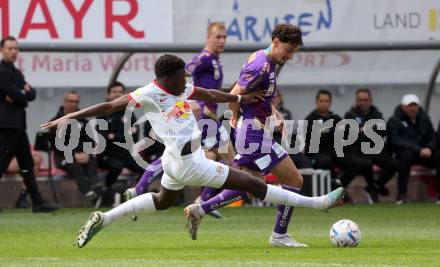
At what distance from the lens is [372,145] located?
19.2 metres

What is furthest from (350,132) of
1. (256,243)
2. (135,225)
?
→ (256,243)

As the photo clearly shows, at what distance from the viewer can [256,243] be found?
11664mm

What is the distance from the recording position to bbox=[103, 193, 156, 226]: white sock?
416 inches

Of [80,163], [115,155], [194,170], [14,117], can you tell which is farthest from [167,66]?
[115,155]

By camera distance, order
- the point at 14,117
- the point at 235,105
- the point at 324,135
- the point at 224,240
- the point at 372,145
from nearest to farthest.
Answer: the point at 235,105, the point at 224,240, the point at 14,117, the point at 324,135, the point at 372,145

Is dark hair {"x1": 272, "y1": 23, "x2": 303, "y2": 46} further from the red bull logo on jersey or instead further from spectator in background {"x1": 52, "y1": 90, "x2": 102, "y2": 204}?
spectator in background {"x1": 52, "y1": 90, "x2": 102, "y2": 204}

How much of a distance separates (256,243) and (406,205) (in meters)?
7.13

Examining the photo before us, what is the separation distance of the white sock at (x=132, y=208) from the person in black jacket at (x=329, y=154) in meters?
7.88

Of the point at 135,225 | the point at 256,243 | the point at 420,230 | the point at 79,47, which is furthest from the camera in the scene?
the point at 79,47

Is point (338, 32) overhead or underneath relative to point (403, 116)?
overhead

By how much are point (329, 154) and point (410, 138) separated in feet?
4.30

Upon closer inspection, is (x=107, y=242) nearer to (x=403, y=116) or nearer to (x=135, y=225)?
(x=135, y=225)

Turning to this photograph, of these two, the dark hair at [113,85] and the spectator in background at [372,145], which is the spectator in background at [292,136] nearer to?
the spectator in background at [372,145]

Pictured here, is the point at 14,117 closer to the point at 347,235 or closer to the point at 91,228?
the point at 91,228
